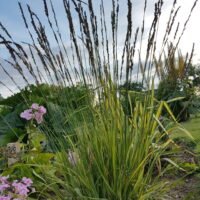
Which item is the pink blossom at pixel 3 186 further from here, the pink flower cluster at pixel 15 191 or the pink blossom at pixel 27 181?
the pink blossom at pixel 27 181

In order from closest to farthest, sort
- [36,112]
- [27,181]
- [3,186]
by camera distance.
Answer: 1. [3,186]
2. [27,181]
3. [36,112]

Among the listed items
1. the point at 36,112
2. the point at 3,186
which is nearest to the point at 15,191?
the point at 3,186

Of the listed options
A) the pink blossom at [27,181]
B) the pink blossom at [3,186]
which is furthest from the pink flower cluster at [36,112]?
the pink blossom at [3,186]

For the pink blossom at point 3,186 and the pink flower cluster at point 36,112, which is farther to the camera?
the pink flower cluster at point 36,112

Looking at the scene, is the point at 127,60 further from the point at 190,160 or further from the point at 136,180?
the point at 190,160

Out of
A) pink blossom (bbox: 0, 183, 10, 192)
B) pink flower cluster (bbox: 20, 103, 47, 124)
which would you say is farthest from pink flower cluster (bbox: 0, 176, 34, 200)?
Result: pink flower cluster (bbox: 20, 103, 47, 124)

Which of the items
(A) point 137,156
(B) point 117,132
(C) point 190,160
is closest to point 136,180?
(A) point 137,156

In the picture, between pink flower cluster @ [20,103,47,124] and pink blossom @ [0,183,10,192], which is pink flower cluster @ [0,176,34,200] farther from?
pink flower cluster @ [20,103,47,124]

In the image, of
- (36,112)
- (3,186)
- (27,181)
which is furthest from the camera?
(36,112)

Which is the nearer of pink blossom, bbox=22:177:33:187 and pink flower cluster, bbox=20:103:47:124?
pink blossom, bbox=22:177:33:187

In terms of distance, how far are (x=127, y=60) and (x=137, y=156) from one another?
62 centimetres

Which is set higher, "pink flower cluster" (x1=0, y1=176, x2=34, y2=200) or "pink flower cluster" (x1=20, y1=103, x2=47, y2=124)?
"pink flower cluster" (x1=20, y1=103, x2=47, y2=124)

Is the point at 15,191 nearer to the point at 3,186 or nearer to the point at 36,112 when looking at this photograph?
the point at 3,186

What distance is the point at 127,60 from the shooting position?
→ 2.64m
